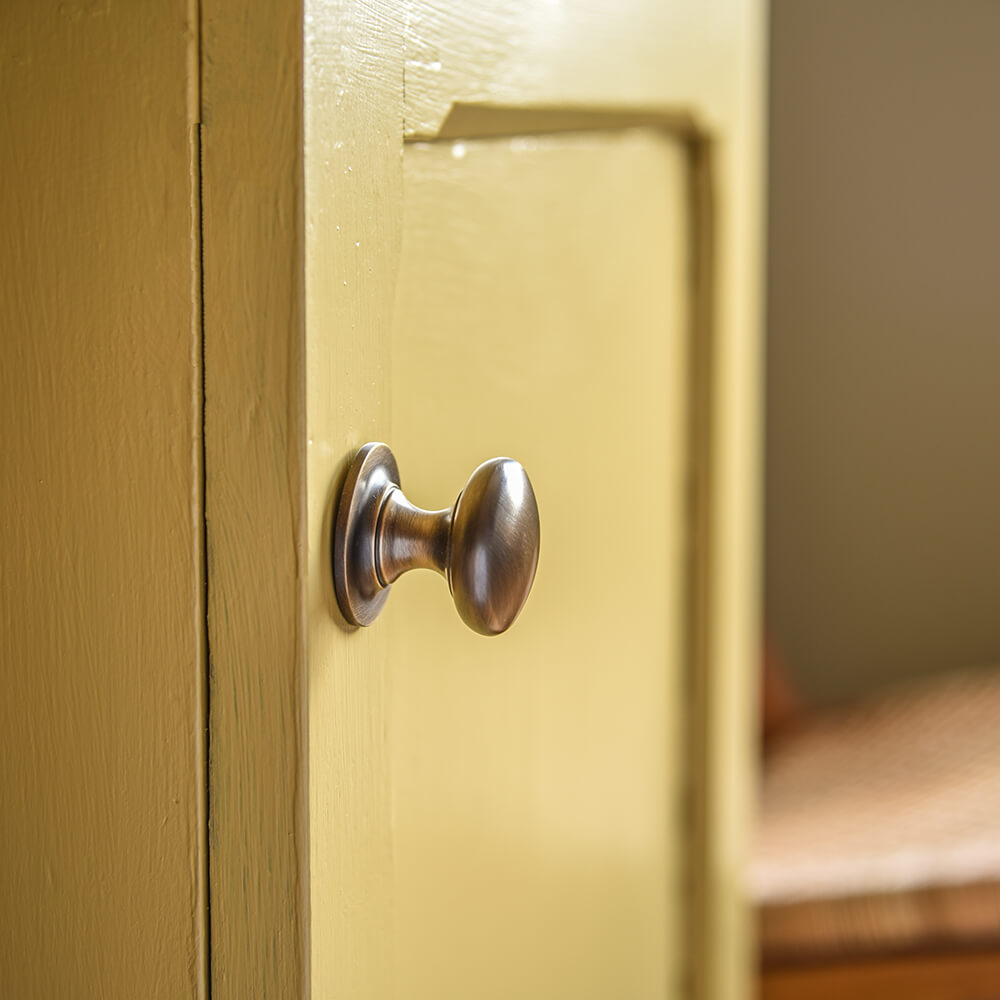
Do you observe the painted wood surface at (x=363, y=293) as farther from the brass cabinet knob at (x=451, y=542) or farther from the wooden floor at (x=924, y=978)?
the wooden floor at (x=924, y=978)

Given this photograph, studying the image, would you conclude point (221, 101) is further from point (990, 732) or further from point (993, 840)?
point (990, 732)

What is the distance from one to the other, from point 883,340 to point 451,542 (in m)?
1.97

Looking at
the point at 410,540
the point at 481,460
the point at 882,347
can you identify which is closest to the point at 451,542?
the point at 410,540

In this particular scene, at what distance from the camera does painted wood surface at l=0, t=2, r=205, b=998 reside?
22cm

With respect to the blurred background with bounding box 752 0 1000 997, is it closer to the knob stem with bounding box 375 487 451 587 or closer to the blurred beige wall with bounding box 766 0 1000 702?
the blurred beige wall with bounding box 766 0 1000 702

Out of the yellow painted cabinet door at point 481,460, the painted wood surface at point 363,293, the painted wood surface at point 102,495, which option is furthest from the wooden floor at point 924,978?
the painted wood surface at point 102,495

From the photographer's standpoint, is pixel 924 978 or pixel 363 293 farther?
pixel 924 978

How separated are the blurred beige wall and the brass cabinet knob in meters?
1.89

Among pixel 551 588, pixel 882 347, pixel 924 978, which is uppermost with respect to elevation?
pixel 882 347

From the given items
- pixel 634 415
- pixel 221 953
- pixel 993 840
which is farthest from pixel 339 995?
pixel 993 840

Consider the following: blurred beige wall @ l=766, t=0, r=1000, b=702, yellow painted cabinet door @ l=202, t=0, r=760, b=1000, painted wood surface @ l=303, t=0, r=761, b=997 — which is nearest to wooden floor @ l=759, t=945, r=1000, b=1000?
yellow painted cabinet door @ l=202, t=0, r=760, b=1000

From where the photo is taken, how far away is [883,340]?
204 cm

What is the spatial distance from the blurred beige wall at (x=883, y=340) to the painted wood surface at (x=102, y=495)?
1920mm

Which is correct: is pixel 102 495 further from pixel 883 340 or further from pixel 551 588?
pixel 883 340
